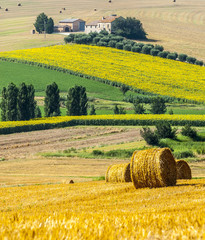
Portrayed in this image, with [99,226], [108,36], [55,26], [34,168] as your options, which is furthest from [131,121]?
[55,26]

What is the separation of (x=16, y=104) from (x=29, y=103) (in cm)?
200

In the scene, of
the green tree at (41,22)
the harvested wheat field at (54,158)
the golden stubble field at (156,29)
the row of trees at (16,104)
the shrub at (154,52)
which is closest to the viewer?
the harvested wheat field at (54,158)

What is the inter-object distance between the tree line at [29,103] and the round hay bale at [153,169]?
178 feet

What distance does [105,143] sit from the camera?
5528cm

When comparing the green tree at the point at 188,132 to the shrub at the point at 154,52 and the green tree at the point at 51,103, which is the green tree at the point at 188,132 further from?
the shrub at the point at 154,52

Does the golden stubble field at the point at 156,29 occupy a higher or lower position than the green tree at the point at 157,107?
higher

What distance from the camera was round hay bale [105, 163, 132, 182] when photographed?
82.8 ft

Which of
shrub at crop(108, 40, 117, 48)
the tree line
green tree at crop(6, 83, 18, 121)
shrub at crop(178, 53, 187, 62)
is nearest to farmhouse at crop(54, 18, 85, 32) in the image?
shrub at crop(108, 40, 117, 48)

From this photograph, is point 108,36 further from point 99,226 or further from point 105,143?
point 99,226

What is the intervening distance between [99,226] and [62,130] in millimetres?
→ 57711

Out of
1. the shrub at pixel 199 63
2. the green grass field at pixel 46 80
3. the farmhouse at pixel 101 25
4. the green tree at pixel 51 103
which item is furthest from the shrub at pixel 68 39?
the green tree at pixel 51 103

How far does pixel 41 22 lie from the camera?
17100cm

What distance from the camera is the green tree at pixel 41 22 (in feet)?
557

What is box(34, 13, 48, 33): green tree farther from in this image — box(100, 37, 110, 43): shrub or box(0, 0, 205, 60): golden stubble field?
box(100, 37, 110, 43): shrub
